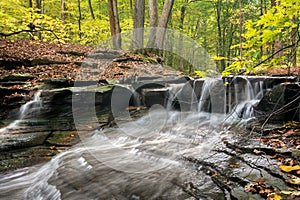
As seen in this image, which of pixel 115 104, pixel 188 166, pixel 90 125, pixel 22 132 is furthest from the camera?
pixel 115 104

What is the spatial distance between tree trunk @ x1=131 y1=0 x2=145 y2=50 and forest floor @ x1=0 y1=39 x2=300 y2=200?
111 centimetres

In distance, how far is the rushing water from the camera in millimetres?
3264

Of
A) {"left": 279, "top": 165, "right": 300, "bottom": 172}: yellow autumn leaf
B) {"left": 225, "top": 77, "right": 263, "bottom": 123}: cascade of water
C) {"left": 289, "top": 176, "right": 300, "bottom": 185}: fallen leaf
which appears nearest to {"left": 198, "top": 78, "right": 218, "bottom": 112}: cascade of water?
{"left": 225, "top": 77, "right": 263, "bottom": 123}: cascade of water

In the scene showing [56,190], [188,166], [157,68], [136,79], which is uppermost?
[157,68]

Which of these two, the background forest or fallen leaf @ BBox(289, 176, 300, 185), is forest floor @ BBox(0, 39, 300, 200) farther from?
the background forest

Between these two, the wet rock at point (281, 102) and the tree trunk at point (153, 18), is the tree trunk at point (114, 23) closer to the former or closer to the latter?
the tree trunk at point (153, 18)

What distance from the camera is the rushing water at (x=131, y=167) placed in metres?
3.26

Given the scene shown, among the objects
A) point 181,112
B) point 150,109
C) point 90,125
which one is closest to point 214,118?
point 181,112

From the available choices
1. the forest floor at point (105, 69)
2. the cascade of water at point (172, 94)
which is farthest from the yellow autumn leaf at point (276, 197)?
the cascade of water at point (172, 94)

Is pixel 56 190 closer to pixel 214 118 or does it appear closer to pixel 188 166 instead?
pixel 188 166

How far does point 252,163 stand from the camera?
3.42 metres

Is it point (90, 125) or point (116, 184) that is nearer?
point (116, 184)

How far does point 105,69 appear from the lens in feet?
33.8

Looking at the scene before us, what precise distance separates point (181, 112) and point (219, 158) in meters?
4.28
